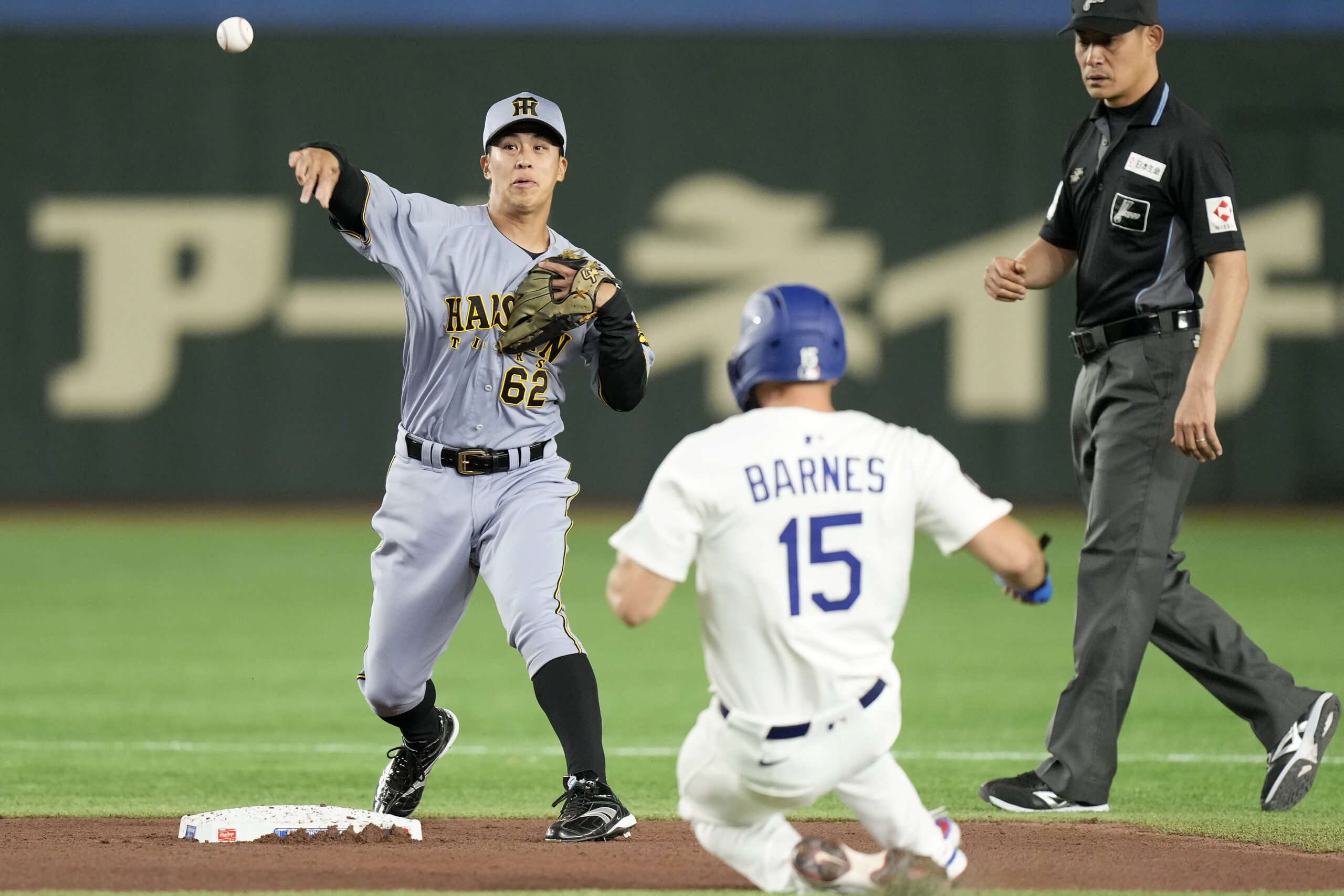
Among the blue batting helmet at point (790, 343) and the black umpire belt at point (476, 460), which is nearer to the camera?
the blue batting helmet at point (790, 343)

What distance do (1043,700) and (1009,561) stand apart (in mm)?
4458

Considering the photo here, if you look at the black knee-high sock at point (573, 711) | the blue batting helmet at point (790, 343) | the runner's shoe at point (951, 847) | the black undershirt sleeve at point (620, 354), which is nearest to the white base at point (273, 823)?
the black knee-high sock at point (573, 711)

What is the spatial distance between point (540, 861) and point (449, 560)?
103 centimetres

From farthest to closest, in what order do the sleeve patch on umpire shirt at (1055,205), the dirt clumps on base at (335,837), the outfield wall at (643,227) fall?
1. the outfield wall at (643,227)
2. the sleeve patch on umpire shirt at (1055,205)
3. the dirt clumps on base at (335,837)

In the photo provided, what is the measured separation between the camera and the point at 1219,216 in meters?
5.52

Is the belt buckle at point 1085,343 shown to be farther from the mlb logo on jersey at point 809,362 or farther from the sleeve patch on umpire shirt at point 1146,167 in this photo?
the mlb logo on jersey at point 809,362

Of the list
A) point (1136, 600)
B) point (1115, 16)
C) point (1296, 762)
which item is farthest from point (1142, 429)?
point (1115, 16)

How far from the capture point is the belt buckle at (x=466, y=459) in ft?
17.5

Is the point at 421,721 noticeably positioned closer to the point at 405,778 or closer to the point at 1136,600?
the point at 405,778

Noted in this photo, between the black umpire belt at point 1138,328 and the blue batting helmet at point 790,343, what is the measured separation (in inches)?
68.1

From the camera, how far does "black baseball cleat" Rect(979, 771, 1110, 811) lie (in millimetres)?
Result: 5555

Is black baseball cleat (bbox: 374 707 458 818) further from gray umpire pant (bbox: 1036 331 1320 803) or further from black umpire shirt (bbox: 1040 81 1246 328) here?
black umpire shirt (bbox: 1040 81 1246 328)

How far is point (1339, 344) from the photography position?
16.9 meters

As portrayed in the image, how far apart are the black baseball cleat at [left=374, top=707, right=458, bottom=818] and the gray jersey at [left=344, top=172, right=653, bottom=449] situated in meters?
0.97
